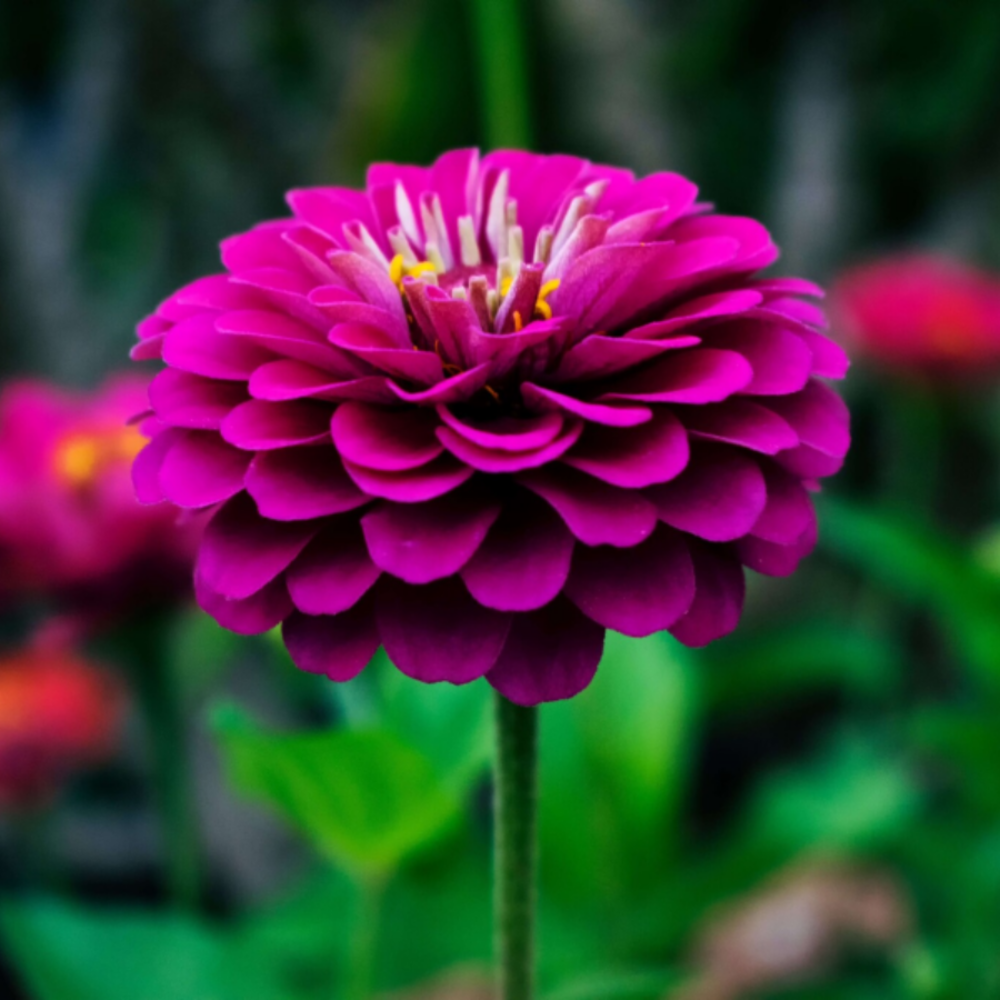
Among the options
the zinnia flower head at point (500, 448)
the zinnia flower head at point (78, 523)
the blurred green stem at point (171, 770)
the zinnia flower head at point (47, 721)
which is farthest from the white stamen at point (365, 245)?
the zinnia flower head at point (47, 721)

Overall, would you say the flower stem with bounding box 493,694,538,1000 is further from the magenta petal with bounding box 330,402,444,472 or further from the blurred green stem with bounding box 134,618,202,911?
the blurred green stem with bounding box 134,618,202,911

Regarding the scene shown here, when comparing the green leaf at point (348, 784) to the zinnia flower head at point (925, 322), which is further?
the zinnia flower head at point (925, 322)

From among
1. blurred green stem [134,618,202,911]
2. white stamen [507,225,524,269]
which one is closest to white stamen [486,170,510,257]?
white stamen [507,225,524,269]

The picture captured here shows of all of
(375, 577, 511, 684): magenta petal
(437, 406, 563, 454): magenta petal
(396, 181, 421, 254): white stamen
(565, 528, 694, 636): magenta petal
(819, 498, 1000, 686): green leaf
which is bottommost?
(819, 498, 1000, 686): green leaf

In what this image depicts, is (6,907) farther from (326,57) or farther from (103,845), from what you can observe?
(326,57)

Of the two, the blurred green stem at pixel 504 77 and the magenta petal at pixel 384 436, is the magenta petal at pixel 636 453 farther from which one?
the blurred green stem at pixel 504 77

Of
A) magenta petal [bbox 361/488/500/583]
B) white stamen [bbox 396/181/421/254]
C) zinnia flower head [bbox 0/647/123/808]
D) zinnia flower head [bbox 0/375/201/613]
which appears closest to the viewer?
magenta petal [bbox 361/488/500/583]

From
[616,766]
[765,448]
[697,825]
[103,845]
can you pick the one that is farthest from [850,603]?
[765,448]

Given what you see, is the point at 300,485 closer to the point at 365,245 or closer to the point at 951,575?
the point at 365,245
